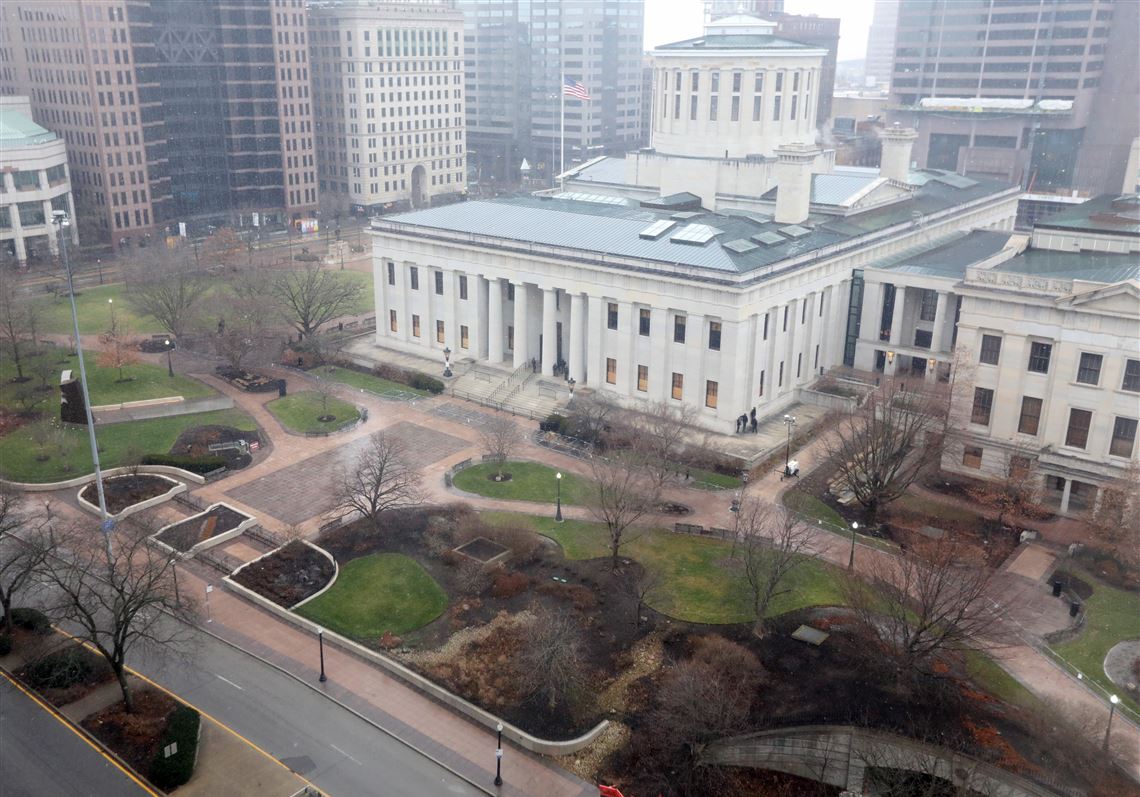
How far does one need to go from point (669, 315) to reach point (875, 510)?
22.3 m

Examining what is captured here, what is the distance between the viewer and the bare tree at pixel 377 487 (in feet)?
177

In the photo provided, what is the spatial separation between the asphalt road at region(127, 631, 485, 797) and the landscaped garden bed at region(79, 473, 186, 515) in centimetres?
1600

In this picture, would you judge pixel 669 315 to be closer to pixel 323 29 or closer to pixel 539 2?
pixel 323 29

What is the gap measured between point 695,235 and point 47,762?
53.9 m

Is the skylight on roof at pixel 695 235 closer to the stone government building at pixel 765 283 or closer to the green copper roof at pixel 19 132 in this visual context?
the stone government building at pixel 765 283

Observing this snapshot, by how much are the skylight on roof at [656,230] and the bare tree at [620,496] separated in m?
22.8

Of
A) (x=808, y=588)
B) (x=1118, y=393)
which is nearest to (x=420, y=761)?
(x=808, y=588)

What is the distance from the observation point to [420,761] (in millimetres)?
37625

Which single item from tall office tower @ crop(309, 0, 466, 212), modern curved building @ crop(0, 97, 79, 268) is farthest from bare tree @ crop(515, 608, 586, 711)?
tall office tower @ crop(309, 0, 466, 212)

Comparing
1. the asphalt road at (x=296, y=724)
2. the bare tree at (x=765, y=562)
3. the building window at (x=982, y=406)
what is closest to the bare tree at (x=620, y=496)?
the bare tree at (x=765, y=562)

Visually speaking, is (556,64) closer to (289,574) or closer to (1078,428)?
(1078,428)

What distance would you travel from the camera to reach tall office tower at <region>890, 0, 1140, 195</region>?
484 feet

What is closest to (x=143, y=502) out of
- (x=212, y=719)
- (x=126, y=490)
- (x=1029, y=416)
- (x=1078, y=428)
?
(x=126, y=490)

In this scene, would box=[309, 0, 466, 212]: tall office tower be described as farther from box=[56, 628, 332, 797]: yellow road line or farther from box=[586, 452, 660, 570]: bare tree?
box=[56, 628, 332, 797]: yellow road line
